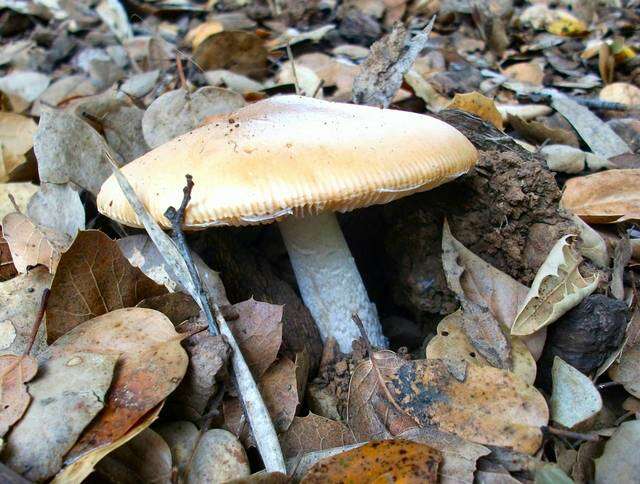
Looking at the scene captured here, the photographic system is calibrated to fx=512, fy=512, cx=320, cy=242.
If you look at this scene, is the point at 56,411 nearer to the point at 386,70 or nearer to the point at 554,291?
the point at 554,291

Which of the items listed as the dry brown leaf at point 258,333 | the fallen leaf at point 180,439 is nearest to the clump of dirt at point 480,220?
the dry brown leaf at point 258,333

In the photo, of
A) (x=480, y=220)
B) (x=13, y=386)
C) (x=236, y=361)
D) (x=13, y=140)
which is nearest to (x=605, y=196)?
(x=480, y=220)

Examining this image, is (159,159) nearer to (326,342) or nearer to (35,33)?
(326,342)

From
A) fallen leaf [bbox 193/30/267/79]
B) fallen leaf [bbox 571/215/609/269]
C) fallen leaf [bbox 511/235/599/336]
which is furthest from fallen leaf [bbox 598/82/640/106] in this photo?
fallen leaf [bbox 193/30/267/79]

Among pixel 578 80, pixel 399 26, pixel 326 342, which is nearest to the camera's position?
pixel 326 342

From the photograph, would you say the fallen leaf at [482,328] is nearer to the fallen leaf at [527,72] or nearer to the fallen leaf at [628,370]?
the fallen leaf at [628,370]

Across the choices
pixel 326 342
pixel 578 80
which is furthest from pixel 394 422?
pixel 578 80

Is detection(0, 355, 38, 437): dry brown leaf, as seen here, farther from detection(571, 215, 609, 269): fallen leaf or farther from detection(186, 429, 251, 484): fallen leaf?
detection(571, 215, 609, 269): fallen leaf
